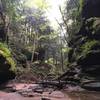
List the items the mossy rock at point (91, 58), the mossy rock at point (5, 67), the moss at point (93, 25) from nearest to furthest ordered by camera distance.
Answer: the mossy rock at point (5, 67), the mossy rock at point (91, 58), the moss at point (93, 25)

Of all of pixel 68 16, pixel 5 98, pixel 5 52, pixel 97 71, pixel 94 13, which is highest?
pixel 68 16

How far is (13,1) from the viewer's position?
25469 mm

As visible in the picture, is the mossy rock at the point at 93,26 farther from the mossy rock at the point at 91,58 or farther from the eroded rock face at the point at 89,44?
the mossy rock at the point at 91,58

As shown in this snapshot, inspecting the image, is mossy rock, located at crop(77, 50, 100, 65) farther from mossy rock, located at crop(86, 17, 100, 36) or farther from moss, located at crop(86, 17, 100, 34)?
moss, located at crop(86, 17, 100, 34)

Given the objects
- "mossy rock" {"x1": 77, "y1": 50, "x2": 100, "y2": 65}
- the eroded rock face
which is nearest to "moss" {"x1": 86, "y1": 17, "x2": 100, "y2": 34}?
the eroded rock face

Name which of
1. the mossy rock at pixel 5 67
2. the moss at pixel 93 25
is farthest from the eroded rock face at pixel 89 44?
the mossy rock at pixel 5 67

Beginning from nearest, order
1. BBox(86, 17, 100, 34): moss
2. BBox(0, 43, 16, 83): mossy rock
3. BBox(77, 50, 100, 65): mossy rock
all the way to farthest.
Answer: BBox(0, 43, 16, 83): mossy rock → BBox(77, 50, 100, 65): mossy rock → BBox(86, 17, 100, 34): moss

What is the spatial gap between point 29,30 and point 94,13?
19.6 metres

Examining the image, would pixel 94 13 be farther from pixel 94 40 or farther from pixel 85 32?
pixel 94 40

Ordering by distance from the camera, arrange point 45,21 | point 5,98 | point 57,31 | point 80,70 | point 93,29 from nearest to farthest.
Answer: point 5,98 → point 80,70 → point 93,29 → point 57,31 → point 45,21

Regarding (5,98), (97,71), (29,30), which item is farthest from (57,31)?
(5,98)

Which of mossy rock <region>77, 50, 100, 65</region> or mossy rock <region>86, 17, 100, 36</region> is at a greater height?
mossy rock <region>86, 17, 100, 36</region>

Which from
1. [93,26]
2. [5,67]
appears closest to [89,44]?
[93,26]

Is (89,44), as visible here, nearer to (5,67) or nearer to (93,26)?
(93,26)
